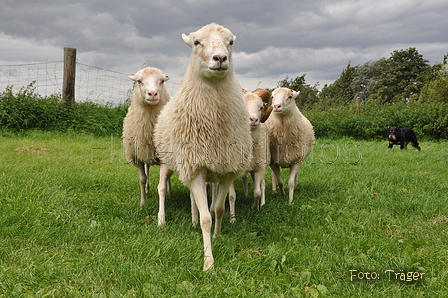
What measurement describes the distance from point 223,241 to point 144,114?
2104 millimetres

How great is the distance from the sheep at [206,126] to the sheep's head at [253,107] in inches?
34.0

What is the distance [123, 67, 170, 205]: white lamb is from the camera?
4.39 m

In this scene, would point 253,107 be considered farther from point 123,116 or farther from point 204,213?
point 123,116

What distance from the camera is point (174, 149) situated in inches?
137

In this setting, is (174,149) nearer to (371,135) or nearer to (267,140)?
(267,140)

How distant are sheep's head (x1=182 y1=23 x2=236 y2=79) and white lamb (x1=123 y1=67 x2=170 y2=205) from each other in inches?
46.1

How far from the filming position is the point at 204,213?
315 centimetres

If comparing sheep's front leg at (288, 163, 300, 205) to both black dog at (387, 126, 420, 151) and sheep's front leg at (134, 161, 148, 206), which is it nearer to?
sheep's front leg at (134, 161, 148, 206)

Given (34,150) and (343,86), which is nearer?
(34,150)

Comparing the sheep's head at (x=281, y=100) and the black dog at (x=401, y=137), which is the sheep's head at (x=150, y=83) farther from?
the black dog at (x=401, y=137)

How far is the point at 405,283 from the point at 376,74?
47973 mm

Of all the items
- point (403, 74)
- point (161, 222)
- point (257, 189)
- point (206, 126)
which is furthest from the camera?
point (403, 74)

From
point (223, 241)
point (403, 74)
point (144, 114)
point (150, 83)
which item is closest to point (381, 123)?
point (144, 114)

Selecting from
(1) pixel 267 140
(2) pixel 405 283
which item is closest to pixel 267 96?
(1) pixel 267 140
